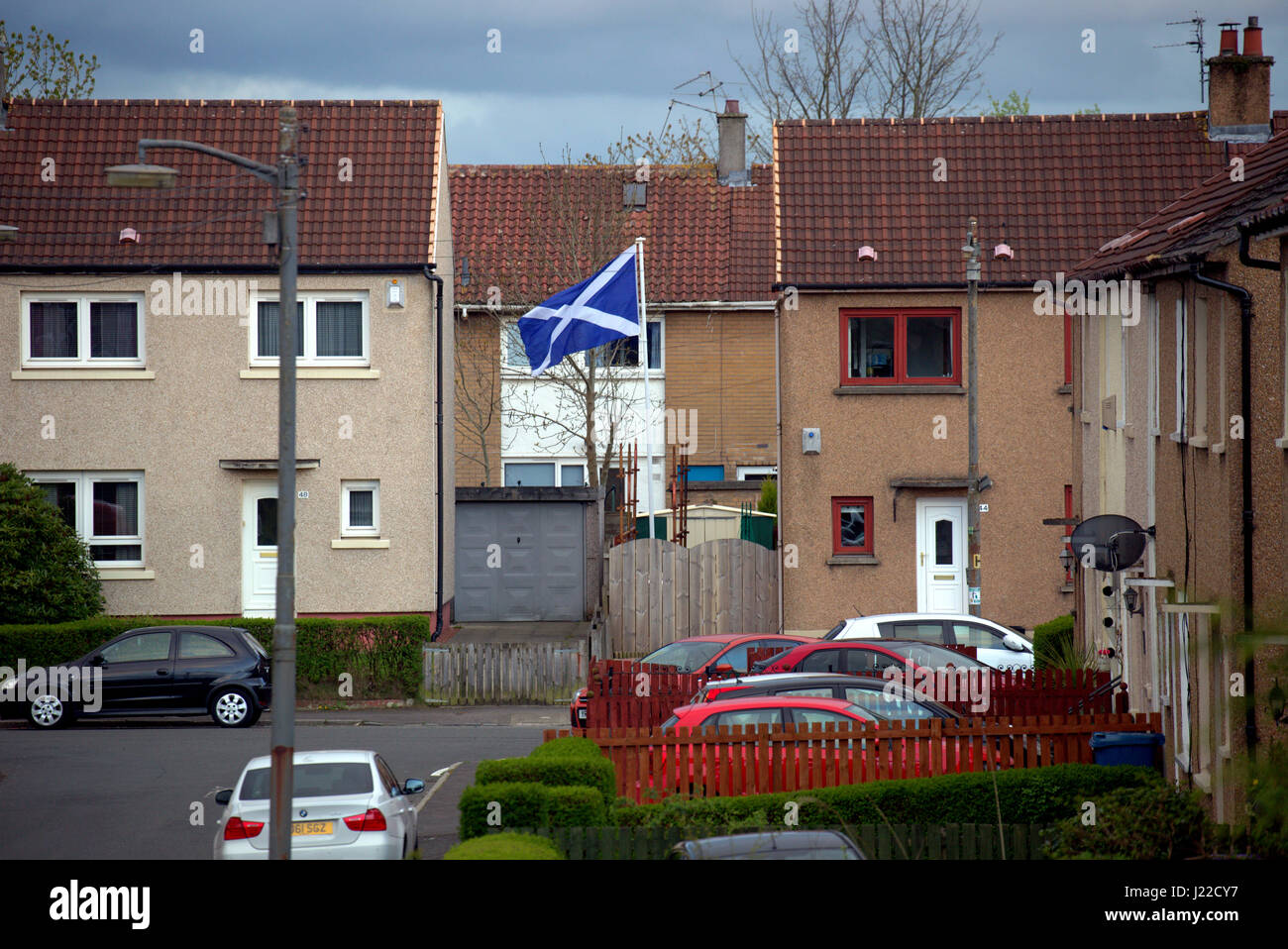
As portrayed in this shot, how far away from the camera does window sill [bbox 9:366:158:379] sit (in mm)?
24609

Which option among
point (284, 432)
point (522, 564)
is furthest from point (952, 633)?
point (284, 432)

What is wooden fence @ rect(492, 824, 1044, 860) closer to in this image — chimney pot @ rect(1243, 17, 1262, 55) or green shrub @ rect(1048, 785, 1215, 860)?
green shrub @ rect(1048, 785, 1215, 860)

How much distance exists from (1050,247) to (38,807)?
18788 millimetres

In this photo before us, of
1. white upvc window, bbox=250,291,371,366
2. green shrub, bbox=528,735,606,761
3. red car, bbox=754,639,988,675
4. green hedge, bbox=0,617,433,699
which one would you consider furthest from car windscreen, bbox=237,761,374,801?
white upvc window, bbox=250,291,371,366

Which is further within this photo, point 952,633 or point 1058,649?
point 1058,649

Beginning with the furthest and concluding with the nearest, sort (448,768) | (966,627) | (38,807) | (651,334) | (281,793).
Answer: (651,334) → (966,627) → (448,768) → (38,807) → (281,793)

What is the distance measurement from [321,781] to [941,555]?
16.5 m

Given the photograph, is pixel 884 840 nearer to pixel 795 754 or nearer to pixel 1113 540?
pixel 795 754

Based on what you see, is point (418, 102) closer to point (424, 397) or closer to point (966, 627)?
point (424, 397)

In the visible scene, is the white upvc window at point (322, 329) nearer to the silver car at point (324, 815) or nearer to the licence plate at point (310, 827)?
the silver car at point (324, 815)

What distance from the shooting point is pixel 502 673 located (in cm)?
2348

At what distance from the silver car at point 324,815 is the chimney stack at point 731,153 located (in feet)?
95.2
